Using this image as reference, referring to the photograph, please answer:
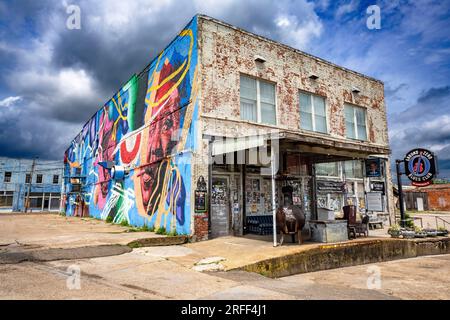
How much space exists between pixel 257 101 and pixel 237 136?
2.12m

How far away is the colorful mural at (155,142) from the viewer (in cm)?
1148

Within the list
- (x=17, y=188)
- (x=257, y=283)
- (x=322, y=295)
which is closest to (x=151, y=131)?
(x=257, y=283)

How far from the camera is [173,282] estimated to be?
562 cm

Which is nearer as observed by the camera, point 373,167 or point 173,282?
point 173,282

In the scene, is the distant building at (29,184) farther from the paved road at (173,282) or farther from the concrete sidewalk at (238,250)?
the paved road at (173,282)

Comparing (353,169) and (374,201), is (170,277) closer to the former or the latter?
(374,201)

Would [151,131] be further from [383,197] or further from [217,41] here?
[383,197]

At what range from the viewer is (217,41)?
39.3ft

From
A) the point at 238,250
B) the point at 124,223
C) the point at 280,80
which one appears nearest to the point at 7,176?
the point at 124,223

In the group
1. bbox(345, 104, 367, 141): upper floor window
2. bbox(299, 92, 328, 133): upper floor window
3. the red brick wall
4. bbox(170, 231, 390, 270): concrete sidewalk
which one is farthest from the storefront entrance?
the red brick wall

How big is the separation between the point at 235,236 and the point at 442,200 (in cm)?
4058

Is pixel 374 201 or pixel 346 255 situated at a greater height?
pixel 374 201

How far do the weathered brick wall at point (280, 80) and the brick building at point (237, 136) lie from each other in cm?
5

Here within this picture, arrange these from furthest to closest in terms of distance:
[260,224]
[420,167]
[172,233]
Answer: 1. [420,167]
2. [260,224]
3. [172,233]
